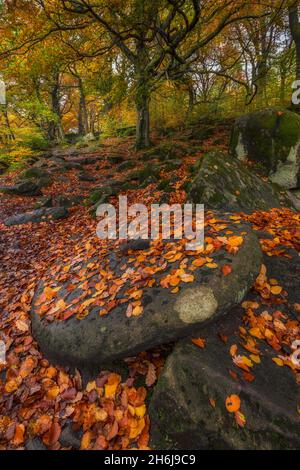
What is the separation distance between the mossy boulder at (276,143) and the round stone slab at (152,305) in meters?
4.82

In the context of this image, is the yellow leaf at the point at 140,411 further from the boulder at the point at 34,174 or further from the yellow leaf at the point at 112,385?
the boulder at the point at 34,174

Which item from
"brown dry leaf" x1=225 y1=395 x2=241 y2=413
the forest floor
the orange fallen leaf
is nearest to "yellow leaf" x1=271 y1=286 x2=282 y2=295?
the forest floor

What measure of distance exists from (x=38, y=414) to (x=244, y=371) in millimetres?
2131

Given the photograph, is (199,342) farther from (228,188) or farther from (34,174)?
(34,174)

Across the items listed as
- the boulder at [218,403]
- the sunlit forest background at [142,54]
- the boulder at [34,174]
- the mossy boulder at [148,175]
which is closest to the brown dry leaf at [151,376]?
→ the boulder at [218,403]

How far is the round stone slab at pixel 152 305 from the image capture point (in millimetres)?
2898

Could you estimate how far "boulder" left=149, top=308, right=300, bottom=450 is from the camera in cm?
220

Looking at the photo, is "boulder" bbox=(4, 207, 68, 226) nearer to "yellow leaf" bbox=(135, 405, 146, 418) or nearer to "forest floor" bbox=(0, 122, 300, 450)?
"forest floor" bbox=(0, 122, 300, 450)

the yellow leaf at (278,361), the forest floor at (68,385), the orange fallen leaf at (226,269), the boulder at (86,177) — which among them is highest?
the orange fallen leaf at (226,269)

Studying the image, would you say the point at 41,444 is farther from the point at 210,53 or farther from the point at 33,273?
the point at 210,53

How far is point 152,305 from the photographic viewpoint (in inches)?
122

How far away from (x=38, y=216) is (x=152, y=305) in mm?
5950

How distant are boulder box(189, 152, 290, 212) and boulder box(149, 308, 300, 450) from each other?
3172 mm

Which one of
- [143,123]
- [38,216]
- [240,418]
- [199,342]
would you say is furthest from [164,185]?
[143,123]
